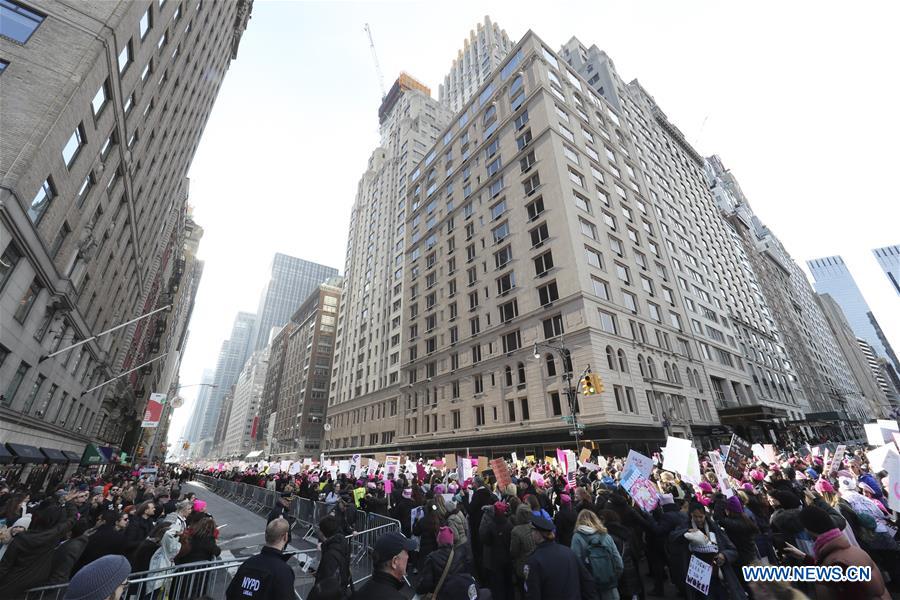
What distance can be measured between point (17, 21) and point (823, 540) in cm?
2967

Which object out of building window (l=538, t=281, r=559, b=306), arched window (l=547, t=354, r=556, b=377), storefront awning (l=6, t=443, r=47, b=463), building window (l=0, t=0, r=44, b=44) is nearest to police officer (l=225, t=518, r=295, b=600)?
storefront awning (l=6, t=443, r=47, b=463)

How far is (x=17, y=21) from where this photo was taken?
16.3m

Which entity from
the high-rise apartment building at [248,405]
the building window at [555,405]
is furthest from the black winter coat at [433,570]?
the high-rise apartment building at [248,405]

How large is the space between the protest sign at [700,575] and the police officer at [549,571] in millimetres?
2441

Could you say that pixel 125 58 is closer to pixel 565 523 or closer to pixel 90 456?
pixel 90 456

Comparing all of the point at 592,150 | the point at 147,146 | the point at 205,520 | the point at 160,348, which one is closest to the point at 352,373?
the point at 160,348

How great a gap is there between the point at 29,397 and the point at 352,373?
4928 centimetres

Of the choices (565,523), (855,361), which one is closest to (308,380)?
(565,523)

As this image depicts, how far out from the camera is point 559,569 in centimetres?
475

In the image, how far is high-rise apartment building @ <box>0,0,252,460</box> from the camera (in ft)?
50.8

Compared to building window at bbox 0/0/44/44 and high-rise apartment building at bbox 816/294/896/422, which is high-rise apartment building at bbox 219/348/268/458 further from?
high-rise apartment building at bbox 816/294/896/422

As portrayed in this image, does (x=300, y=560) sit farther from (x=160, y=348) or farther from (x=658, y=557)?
(x=160, y=348)

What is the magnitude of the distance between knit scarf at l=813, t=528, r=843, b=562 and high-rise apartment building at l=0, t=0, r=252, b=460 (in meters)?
22.7

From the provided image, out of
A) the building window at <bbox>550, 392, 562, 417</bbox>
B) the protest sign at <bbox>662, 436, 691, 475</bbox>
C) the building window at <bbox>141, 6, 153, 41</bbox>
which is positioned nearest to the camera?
the protest sign at <bbox>662, 436, 691, 475</bbox>
